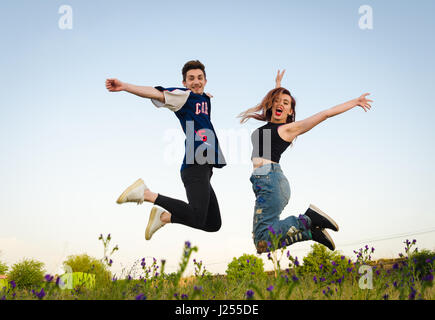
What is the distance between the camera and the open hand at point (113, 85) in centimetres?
448

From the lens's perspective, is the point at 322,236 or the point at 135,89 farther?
the point at 322,236

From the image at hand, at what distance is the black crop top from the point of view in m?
5.39

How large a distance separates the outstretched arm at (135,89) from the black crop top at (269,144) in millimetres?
1609

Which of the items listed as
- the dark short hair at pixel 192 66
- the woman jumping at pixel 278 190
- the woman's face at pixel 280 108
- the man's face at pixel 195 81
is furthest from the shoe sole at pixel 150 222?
the woman's face at pixel 280 108

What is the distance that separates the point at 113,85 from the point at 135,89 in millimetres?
337

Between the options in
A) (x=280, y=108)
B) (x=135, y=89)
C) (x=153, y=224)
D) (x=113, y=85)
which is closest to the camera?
(x=113, y=85)

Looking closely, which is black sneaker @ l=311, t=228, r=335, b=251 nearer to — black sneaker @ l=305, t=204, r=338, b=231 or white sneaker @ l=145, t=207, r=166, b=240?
black sneaker @ l=305, t=204, r=338, b=231

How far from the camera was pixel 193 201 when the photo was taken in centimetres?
516

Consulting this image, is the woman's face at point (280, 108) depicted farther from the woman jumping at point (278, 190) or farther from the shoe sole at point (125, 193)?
the shoe sole at point (125, 193)

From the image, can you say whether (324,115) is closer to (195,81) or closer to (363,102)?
(363,102)

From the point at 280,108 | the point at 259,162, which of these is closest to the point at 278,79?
the point at 280,108
